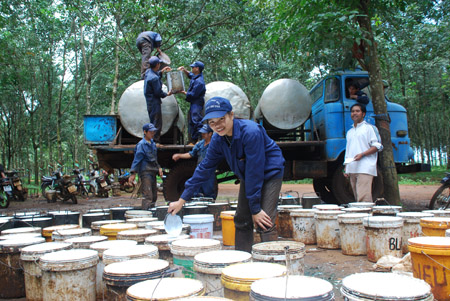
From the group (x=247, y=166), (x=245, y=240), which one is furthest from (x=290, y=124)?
(x=247, y=166)

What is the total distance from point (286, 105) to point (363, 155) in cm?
258

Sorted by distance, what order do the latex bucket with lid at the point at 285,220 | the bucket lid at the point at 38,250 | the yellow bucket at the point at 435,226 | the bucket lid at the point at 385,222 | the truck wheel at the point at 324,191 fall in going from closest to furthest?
the bucket lid at the point at 38,250
the yellow bucket at the point at 435,226
the bucket lid at the point at 385,222
the latex bucket with lid at the point at 285,220
the truck wheel at the point at 324,191

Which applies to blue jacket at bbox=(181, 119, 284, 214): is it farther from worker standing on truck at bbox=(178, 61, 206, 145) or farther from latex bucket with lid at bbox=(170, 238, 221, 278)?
worker standing on truck at bbox=(178, 61, 206, 145)

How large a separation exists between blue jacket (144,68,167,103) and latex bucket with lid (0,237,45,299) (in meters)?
4.11

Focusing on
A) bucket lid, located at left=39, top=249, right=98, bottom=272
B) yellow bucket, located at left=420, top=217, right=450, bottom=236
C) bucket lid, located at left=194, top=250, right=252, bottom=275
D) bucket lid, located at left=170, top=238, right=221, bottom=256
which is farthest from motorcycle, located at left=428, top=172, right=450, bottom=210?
bucket lid, located at left=39, top=249, right=98, bottom=272

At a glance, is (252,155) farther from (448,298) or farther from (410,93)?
(410,93)

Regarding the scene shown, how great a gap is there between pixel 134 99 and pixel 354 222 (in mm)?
5143

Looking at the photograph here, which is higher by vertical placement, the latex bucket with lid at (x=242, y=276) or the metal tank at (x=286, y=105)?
the metal tank at (x=286, y=105)

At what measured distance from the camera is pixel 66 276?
86.9 inches

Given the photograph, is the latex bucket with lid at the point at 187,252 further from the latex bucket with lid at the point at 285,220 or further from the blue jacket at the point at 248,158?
the latex bucket with lid at the point at 285,220

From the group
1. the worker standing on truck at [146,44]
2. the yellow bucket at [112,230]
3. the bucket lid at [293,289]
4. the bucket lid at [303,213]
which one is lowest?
the bucket lid at [303,213]

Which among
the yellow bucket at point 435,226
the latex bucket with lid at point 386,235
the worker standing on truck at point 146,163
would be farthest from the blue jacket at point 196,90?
the yellow bucket at point 435,226

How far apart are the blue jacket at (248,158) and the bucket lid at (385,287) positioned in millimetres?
1169

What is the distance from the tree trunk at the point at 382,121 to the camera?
6156mm
